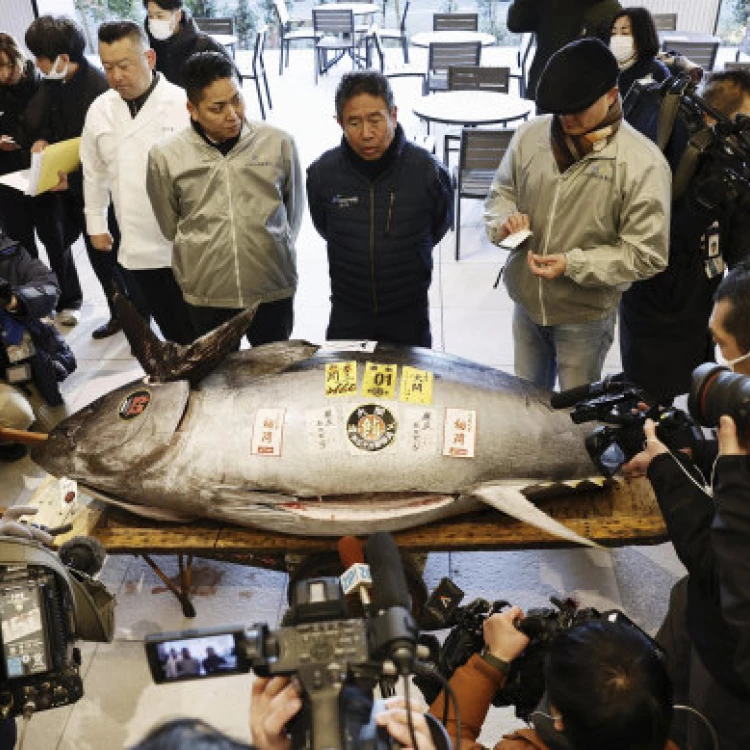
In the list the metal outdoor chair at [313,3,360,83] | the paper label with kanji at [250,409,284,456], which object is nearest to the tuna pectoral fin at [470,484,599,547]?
the paper label with kanji at [250,409,284,456]

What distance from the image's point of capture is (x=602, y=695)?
1371mm

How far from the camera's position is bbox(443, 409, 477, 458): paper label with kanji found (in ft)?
7.97

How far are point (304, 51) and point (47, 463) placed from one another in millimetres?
8540

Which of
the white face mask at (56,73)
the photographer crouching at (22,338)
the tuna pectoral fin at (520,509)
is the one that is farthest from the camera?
the white face mask at (56,73)

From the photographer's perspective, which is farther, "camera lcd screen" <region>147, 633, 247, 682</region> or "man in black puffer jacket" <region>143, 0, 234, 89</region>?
"man in black puffer jacket" <region>143, 0, 234, 89</region>

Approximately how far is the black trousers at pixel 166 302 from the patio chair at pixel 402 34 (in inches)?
243

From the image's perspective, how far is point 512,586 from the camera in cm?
287

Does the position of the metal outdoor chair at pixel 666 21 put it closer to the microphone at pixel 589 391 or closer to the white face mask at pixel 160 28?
the white face mask at pixel 160 28

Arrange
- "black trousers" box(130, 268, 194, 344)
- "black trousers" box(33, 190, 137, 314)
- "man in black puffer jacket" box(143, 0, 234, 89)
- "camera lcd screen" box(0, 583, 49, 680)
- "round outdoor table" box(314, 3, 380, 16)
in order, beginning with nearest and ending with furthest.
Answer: "camera lcd screen" box(0, 583, 49, 680) < "black trousers" box(130, 268, 194, 344) < "black trousers" box(33, 190, 137, 314) < "man in black puffer jacket" box(143, 0, 234, 89) < "round outdoor table" box(314, 3, 380, 16)

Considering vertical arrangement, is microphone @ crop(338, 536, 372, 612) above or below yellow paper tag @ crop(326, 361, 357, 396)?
below

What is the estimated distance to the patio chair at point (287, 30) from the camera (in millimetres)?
8961

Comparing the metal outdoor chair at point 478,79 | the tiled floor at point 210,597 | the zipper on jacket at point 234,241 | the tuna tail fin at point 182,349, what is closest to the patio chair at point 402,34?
the metal outdoor chair at point 478,79

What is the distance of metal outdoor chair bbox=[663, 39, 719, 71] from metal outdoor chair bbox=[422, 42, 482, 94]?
163 centimetres

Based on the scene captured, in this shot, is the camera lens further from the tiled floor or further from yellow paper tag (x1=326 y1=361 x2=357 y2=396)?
the tiled floor
